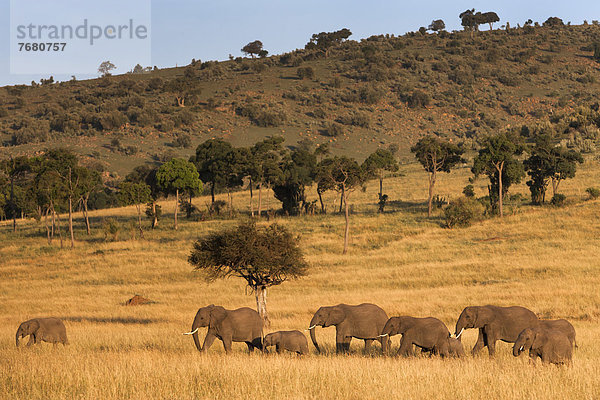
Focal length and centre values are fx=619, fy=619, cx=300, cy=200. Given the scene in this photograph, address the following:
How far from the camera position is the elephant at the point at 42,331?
20.5m

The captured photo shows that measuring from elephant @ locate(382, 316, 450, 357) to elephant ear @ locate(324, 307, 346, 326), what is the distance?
6.09 ft

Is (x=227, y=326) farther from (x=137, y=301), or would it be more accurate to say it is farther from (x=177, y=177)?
(x=177, y=177)

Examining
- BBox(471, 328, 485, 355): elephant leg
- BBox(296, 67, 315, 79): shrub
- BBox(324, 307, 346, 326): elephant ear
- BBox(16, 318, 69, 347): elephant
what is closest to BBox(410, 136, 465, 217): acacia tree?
BBox(471, 328, 485, 355): elephant leg

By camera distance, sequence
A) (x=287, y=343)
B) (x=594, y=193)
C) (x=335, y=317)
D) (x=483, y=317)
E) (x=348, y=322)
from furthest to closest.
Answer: (x=594, y=193), (x=348, y=322), (x=335, y=317), (x=287, y=343), (x=483, y=317)

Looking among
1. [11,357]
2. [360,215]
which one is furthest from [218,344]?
[360,215]

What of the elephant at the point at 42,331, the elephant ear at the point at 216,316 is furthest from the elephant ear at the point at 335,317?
the elephant at the point at 42,331

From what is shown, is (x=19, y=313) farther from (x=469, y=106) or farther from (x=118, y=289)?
(x=469, y=106)

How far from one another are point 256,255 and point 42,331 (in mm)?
9102

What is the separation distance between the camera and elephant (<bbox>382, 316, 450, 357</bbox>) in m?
16.3

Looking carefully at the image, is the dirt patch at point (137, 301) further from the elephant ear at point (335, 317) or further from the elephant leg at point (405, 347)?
the elephant leg at point (405, 347)

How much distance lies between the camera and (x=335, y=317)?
1809 cm

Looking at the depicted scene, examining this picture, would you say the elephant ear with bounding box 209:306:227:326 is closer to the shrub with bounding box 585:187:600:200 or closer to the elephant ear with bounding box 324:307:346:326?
the elephant ear with bounding box 324:307:346:326

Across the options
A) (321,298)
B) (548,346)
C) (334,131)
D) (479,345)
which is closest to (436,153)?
(321,298)

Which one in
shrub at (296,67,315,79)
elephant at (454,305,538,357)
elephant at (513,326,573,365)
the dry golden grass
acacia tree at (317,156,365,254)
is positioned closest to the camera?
the dry golden grass
